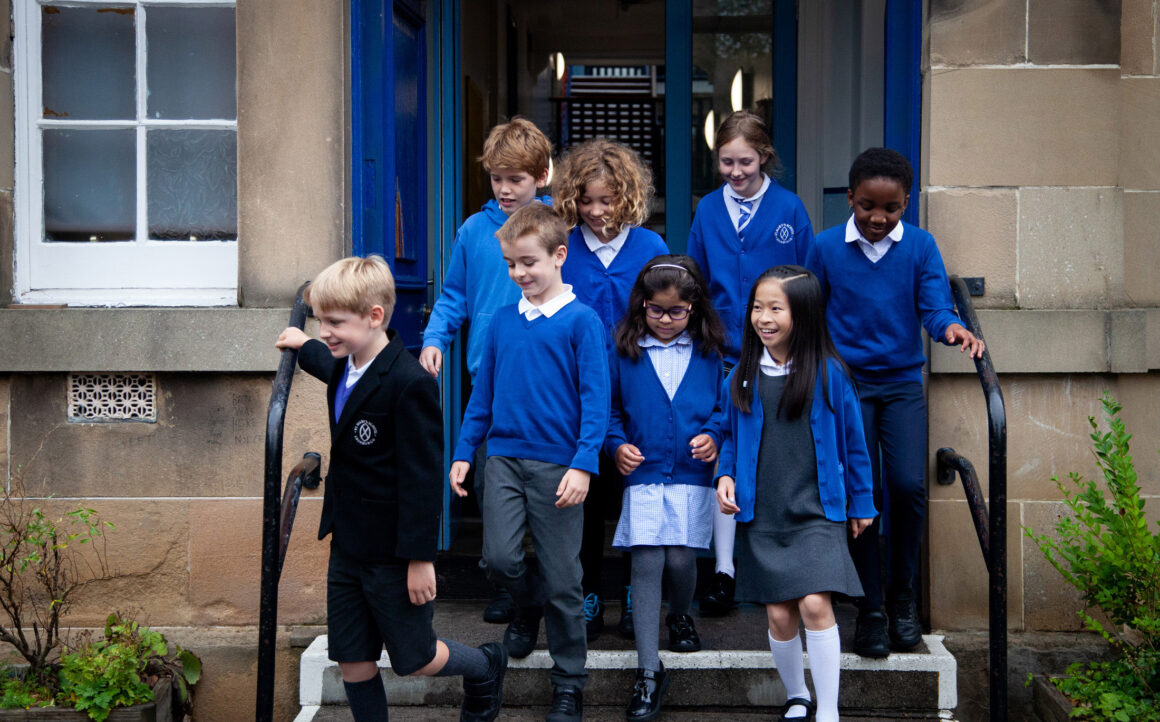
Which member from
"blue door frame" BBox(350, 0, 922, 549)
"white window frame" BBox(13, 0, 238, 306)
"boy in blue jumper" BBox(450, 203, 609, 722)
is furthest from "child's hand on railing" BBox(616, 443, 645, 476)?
"white window frame" BBox(13, 0, 238, 306)

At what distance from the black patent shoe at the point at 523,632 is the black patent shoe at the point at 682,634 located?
46 cm

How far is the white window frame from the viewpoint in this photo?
14.7 feet

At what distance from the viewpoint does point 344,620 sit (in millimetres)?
2957

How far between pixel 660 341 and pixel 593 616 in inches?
41.1

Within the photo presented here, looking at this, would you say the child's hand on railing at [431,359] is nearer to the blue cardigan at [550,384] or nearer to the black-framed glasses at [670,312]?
the blue cardigan at [550,384]

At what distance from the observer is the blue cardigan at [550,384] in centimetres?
331

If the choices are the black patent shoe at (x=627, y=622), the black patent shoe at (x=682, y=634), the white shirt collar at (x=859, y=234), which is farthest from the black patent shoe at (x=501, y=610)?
the white shirt collar at (x=859, y=234)

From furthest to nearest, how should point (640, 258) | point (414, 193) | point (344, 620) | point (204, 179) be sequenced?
point (414, 193) → point (204, 179) → point (640, 258) → point (344, 620)

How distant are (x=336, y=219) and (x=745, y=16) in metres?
2.47

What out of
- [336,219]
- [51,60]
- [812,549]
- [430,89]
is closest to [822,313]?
[812,549]

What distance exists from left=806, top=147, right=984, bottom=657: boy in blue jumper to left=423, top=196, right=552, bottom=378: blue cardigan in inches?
44.1

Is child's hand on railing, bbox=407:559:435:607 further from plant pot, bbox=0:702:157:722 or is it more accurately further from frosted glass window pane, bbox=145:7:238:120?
frosted glass window pane, bbox=145:7:238:120

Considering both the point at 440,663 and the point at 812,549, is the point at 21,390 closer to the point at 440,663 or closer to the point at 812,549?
the point at 440,663

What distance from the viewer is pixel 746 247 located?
3934 millimetres
